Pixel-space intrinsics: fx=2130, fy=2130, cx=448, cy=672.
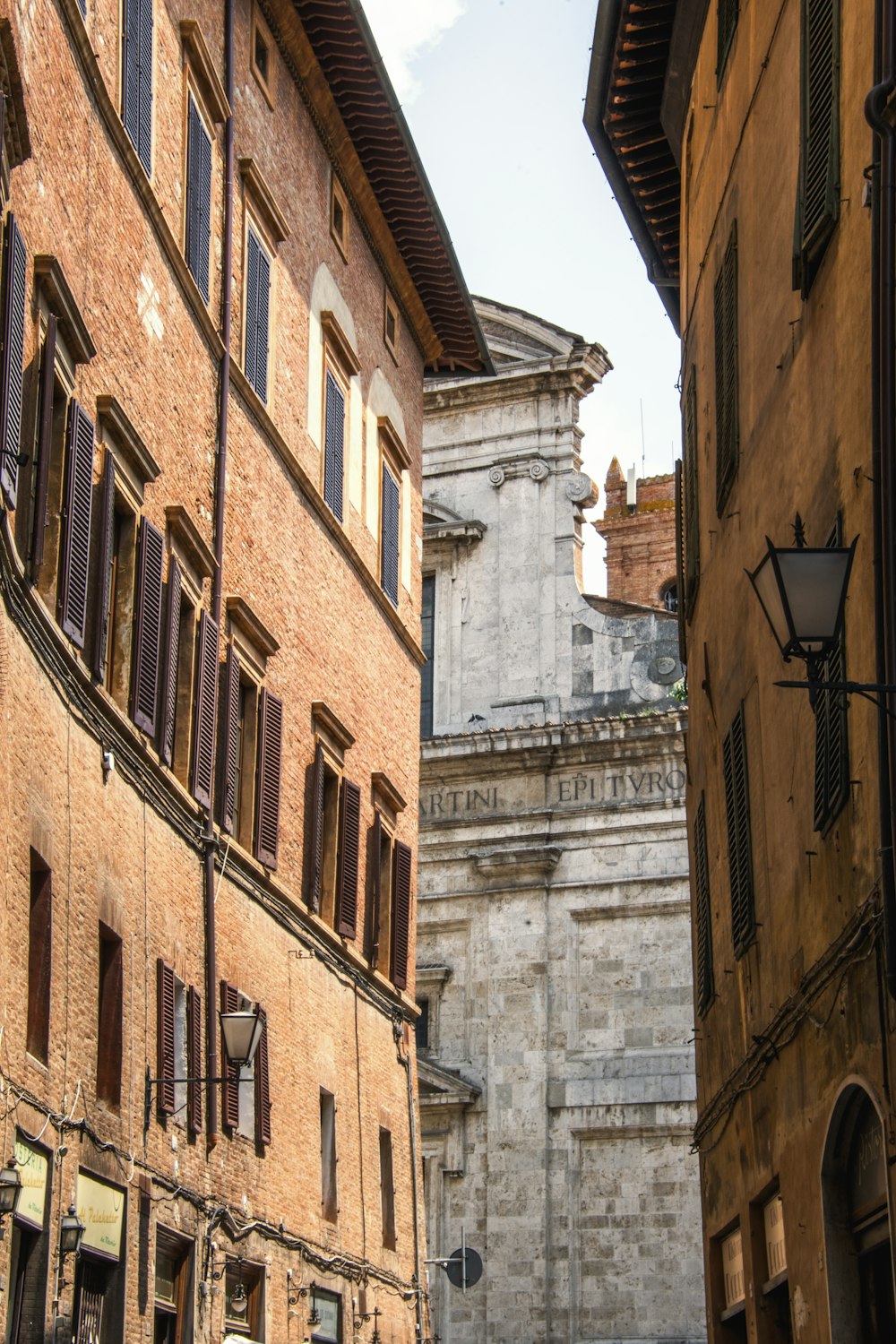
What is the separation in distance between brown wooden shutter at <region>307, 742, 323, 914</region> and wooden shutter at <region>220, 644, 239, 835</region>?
2.21 meters

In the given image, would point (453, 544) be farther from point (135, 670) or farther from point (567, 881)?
point (135, 670)

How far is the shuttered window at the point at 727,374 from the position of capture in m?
14.4

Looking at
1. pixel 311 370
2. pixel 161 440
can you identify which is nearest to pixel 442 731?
pixel 311 370

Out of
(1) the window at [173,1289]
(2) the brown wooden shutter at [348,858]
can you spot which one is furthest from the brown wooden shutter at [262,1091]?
(2) the brown wooden shutter at [348,858]

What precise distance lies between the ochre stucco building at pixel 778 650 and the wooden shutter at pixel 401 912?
5655 mm

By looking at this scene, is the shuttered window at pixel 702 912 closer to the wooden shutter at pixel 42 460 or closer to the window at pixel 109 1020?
the window at pixel 109 1020

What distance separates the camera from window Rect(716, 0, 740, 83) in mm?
14789

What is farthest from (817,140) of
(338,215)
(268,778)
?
(338,215)

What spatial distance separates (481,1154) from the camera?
104 ft

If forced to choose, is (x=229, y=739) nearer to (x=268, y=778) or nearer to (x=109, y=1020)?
(x=268, y=778)

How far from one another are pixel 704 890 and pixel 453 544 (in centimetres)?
2031

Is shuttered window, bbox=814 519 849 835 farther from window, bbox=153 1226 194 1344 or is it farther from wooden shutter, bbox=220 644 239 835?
wooden shutter, bbox=220 644 239 835

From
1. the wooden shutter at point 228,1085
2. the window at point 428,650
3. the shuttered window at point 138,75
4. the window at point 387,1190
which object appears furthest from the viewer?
the window at point 428,650

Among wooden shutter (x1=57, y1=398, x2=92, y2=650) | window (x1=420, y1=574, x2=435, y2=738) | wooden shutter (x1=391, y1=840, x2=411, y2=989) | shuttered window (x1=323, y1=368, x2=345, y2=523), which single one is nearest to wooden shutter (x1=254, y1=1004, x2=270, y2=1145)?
wooden shutter (x1=391, y1=840, x2=411, y2=989)
